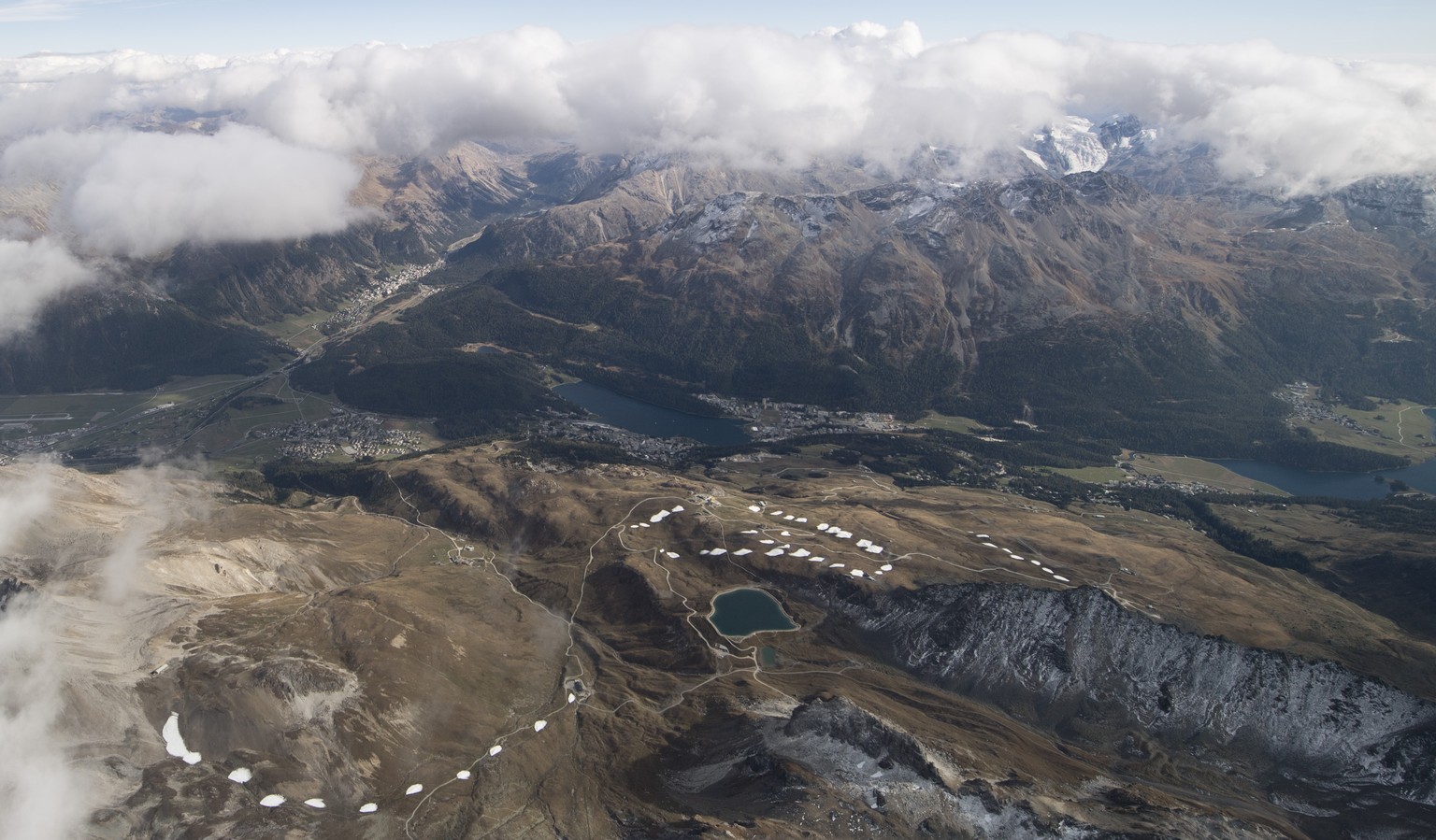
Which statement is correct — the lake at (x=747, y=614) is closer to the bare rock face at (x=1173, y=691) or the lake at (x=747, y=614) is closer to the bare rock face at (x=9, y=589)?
the bare rock face at (x=1173, y=691)

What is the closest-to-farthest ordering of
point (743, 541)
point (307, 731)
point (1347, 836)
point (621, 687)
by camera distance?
point (1347, 836) → point (307, 731) → point (621, 687) → point (743, 541)

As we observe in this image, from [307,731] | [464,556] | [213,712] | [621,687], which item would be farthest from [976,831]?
[464,556]

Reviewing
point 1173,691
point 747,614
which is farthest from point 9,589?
point 1173,691

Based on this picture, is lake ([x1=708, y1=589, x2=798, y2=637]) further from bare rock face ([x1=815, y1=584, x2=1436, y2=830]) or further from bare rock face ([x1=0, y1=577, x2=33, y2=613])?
bare rock face ([x1=0, y1=577, x2=33, y2=613])

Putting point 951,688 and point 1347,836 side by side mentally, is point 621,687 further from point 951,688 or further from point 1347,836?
point 1347,836

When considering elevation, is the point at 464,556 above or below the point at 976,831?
below

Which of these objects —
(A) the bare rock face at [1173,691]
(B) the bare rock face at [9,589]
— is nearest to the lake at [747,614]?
(A) the bare rock face at [1173,691]

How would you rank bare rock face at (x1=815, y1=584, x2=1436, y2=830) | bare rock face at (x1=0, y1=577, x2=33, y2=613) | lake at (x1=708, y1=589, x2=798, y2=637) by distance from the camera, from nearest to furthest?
bare rock face at (x1=815, y1=584, x2=1436, y2=830)
bare rock face at (x1=0, y1=577, x2=33, y2=613)
lake at (x1=708, y1=589, x2=798, y2=637)

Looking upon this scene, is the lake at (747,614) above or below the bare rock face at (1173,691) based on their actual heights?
below

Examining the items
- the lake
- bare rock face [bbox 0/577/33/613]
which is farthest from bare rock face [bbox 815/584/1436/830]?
bare rock face [bbox 0/577/33/613]
